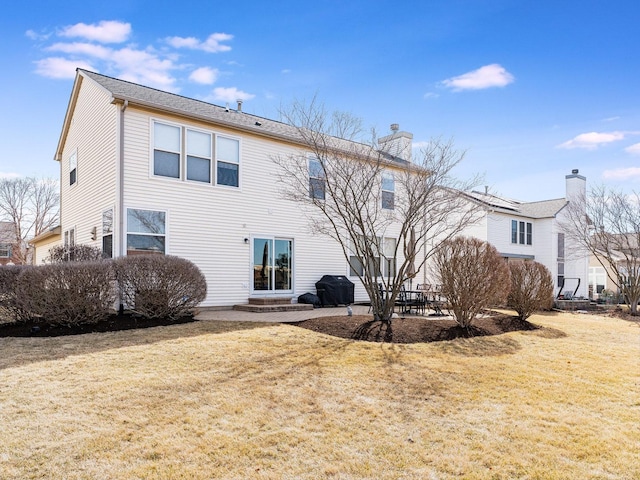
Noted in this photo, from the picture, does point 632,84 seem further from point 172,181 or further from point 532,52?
point 172,181

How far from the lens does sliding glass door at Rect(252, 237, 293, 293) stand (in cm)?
1278

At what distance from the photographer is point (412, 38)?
11.3m

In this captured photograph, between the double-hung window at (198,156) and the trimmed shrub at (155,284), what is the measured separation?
3.60 metres

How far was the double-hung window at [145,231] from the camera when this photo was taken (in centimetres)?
1059

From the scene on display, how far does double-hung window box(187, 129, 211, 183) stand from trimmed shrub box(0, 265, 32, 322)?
4.63m

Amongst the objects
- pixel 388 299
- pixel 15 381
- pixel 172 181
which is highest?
pixel 172 181

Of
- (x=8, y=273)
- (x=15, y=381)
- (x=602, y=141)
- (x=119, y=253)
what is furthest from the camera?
(x=602, y=141)

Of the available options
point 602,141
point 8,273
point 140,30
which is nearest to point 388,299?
point 8,273

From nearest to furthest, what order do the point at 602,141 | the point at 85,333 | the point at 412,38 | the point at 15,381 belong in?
the point at 15,381 → the point at 85,333 → the point at 412,38 → the point at 602,141

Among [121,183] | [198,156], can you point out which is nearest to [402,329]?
[198,156]

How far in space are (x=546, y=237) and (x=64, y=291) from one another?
25.8m

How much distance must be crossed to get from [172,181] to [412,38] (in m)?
7.33

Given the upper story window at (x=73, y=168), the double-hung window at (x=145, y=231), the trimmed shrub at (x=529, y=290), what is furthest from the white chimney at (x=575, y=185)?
the upper story window at (x=73, y=168)

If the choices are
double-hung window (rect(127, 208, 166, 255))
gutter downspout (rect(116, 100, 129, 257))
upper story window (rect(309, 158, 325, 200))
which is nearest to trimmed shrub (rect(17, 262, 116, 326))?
gutter downspout (rect(116, 100, 129, 257))
